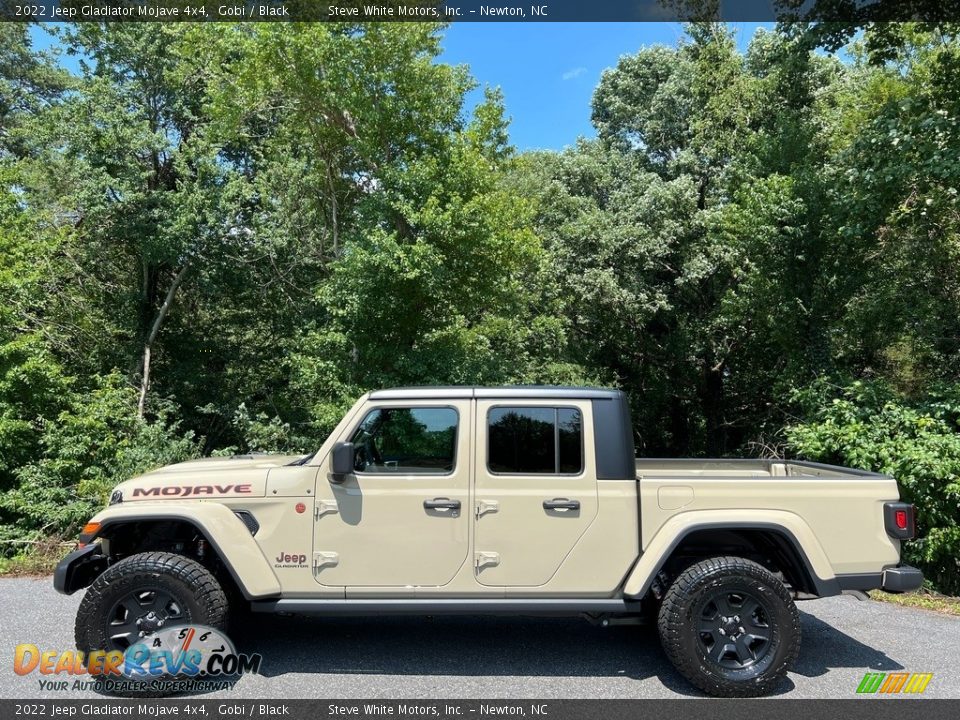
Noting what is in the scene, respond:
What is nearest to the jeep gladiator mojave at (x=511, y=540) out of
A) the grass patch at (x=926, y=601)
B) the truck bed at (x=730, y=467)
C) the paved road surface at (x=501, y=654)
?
the paved road surface at (x=501, y=654)

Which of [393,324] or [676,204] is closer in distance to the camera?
[393,324]

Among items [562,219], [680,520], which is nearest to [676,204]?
[562,219]

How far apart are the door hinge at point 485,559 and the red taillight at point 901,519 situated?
96.8 inches

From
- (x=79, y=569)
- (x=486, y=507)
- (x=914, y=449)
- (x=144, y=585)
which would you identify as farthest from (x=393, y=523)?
(x=914, y=449)

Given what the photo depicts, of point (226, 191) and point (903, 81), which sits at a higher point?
point (903, 81)

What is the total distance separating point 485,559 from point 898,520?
2.54 meters

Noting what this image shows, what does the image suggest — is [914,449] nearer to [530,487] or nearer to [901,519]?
[901,519]

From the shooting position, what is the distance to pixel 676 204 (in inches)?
593

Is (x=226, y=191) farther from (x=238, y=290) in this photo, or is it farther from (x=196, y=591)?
(x=196, y=591)

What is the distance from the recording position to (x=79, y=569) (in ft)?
13.8

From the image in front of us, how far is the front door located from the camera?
4082mm

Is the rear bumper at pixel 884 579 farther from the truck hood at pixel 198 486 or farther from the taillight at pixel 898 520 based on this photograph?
the truck hood at pixel 198 486

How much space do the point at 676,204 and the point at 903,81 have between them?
16.7 ft

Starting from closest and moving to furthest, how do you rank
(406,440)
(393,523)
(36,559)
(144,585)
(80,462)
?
(144,585)
(393,523)
(406,440)
(36,559)
(80,462)
